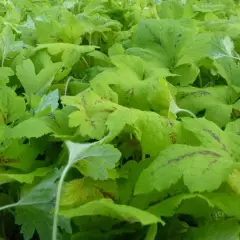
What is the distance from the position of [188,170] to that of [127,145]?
17cm

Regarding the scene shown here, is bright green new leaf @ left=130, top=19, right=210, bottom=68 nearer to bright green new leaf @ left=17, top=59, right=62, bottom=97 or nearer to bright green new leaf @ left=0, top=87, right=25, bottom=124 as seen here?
bright green new leaf @ left=17, top=59, right=62, bottom=97

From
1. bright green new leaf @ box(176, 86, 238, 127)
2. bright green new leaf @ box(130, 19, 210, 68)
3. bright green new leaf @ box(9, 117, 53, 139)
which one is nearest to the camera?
bright green new leaf @ box(9, 117, 53, 139)

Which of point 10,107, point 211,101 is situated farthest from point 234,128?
point 10,107

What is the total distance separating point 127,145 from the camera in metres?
0.74

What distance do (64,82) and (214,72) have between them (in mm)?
329

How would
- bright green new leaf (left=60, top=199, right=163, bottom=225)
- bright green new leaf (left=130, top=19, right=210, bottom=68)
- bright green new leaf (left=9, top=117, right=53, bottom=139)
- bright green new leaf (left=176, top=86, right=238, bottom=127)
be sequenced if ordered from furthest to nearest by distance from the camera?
bright green new leaf (left=130, top=19, right=210, bottom=68) < bright green new leaf (left=176, top=86, right=238, bottom=127) < bright green new leaf (left=9, top=117, right=53, bottom=139) < bright green new leaf (left=60, top=199, right=163, bottom=225)

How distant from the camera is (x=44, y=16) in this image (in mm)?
1353

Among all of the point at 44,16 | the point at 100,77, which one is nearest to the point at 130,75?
the point at 100,77

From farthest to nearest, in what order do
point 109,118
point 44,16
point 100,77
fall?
point 44,16 < point 100,77 < point 109,118

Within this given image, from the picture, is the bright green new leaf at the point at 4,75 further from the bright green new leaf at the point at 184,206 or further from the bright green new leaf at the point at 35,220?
the bright green new leaf at the point at 184,206

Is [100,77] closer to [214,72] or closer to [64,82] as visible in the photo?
[64,82]

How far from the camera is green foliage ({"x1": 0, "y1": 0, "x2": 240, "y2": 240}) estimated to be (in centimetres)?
60

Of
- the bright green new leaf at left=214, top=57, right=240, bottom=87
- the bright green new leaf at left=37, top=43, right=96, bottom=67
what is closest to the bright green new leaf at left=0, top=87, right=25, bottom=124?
the bright green new leaf at left=37, top=43, right=96, bottom=67

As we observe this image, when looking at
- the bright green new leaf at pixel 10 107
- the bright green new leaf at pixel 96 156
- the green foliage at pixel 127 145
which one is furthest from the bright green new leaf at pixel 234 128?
the bright green new leaf at pixel 10 107
